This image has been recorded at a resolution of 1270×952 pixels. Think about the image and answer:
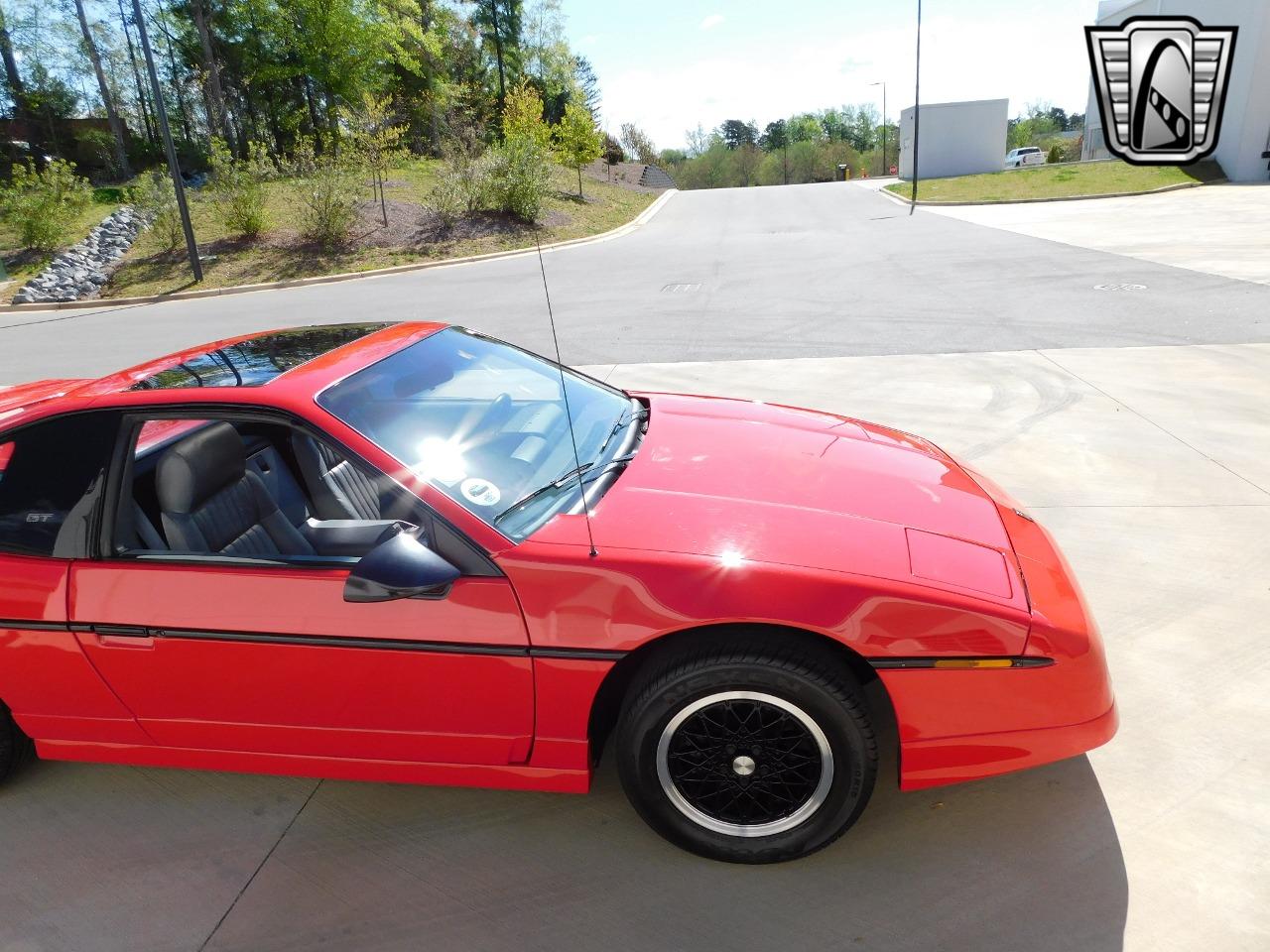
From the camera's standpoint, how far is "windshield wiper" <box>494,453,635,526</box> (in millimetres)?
2449

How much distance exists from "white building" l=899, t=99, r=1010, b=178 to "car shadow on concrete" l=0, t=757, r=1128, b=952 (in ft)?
134

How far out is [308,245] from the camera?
22.0 m

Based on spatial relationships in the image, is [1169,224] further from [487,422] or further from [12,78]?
[12,78]

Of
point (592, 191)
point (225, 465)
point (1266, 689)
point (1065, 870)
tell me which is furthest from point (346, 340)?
point (592, 191)

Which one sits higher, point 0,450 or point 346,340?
point 346,340

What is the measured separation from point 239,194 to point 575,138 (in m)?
13.5

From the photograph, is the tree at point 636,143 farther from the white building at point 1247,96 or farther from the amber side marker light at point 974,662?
the amber side marker light at point 974,662

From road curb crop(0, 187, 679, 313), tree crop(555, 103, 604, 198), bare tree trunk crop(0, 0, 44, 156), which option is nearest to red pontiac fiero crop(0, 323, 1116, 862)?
road curb crop(0, 187, 679, 313)

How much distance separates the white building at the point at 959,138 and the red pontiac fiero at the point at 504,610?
4074cm

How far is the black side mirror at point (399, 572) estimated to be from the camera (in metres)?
2.16

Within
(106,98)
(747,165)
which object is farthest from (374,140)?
(747,165)

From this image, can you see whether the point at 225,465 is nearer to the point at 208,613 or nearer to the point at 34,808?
the point at 208,613

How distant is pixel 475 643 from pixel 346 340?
1.47 meters

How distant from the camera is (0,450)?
9.26ft
